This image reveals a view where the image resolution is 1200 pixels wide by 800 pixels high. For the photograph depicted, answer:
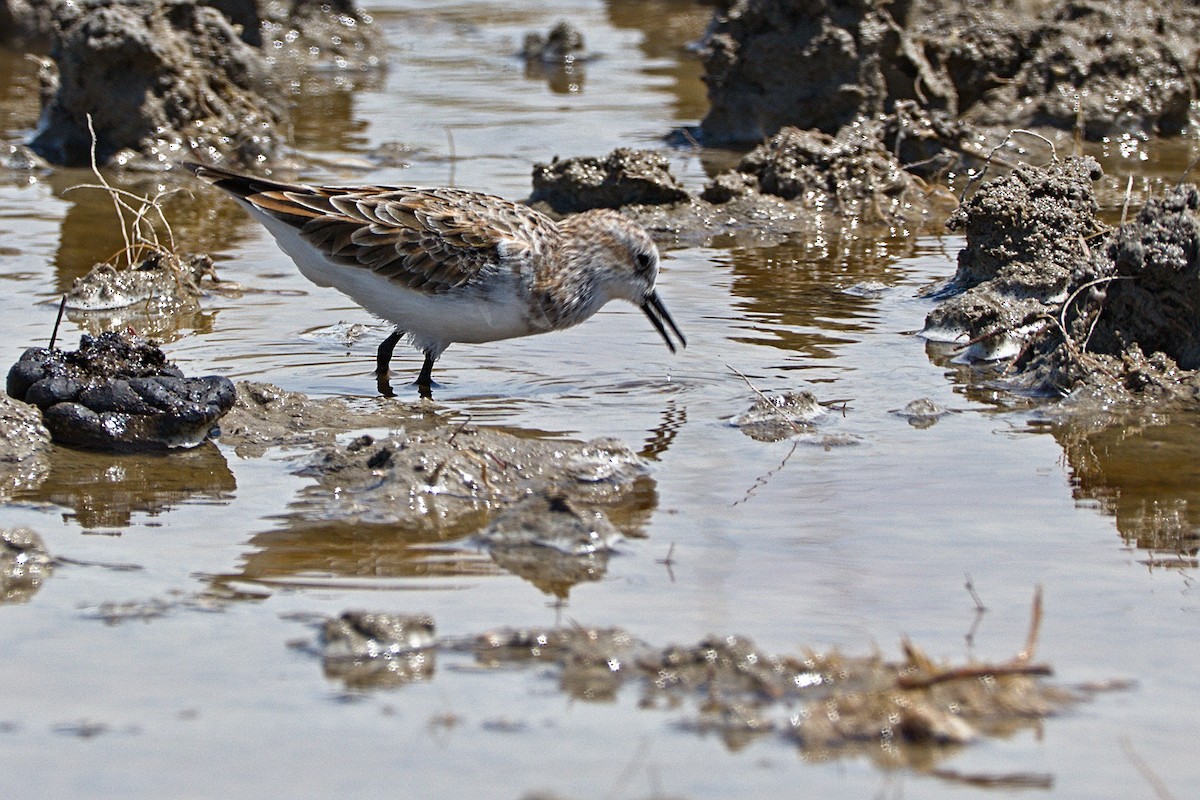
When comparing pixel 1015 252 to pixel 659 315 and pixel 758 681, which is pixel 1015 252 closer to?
pixel 659 315

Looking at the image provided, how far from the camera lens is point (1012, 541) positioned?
562 centimetres

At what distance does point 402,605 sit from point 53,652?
0.98m

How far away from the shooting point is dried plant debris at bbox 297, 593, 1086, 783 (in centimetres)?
415

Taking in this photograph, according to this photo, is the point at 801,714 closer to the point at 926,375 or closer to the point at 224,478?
the point at 224,478

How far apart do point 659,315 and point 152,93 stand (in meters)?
6.15

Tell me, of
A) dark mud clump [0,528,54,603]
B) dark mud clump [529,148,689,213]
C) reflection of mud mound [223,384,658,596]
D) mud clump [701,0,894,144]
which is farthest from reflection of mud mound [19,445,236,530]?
mud clump [701,0,894,144]

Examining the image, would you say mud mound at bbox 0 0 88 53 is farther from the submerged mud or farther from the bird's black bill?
the submerged mud

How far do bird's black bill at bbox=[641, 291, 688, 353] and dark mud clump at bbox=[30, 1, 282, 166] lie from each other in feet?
18.5

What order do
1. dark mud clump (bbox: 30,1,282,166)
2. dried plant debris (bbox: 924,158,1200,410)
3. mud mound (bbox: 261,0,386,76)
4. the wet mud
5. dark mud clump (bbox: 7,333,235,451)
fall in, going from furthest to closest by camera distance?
1. mud mound (bbox: 261,0,386,76)
2. dark mud clump (bbox: 30,1,282,166)
3. dried plant debris (bbox: 924,158,1200,410)
4. dark mud clump (bbox: 7,333,235,451)
5. the wet mud

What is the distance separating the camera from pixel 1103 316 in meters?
7.74

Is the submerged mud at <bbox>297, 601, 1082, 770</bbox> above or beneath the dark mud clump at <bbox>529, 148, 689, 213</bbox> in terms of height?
above

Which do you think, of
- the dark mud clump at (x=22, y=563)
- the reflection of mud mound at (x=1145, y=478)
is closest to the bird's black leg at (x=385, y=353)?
the dark mud clump at (x=22, y=563)

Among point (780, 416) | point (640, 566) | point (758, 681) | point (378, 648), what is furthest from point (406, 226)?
point (758, 681)

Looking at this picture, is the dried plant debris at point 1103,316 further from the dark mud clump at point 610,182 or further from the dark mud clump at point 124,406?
the dark mud clump at point 124,406
